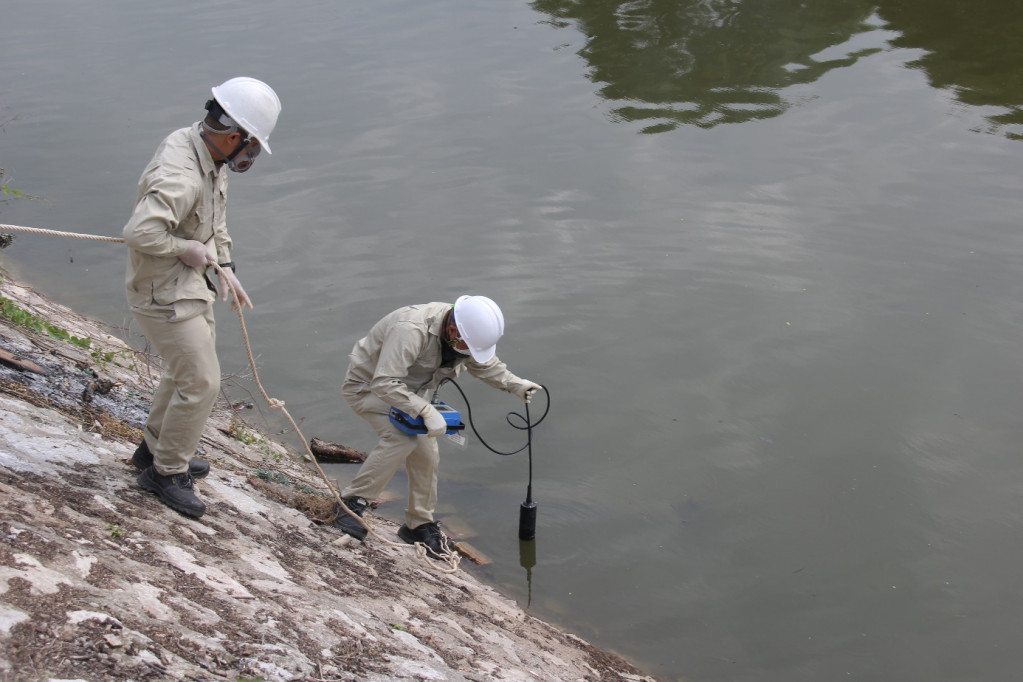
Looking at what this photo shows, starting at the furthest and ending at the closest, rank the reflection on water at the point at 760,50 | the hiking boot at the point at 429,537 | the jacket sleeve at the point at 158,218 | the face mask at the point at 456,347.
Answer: the reflection on water at the point at 760,50 → the hiking boot at the point at 429,537 → the face mask at the point at 456,347 → the jacket sleeve at the point at 158,218

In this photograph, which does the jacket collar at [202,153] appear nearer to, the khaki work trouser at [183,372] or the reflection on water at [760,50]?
the khaki work trouser at [183,372]

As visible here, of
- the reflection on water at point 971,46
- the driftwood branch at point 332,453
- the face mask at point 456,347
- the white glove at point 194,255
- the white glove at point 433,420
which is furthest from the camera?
the reflection on water at point 971,46

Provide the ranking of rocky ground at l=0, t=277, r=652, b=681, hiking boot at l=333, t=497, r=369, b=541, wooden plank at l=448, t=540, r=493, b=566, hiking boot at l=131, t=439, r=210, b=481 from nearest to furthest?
rocky ground at l=0, t=277, r=652, b=681 < hiking boot at l=131, t=439, r=210, b=481 < hiking boot at l=333, t=497, r=369, b=541 < wooden plank at l=448, t=540, r=493, b=566

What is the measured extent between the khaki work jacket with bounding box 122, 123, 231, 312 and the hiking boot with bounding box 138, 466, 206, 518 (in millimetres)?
921

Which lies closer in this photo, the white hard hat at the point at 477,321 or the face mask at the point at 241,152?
the face mask at the point at 241,152

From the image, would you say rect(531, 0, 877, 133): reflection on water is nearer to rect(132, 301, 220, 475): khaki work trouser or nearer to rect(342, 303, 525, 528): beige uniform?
rect(342, 303, 525, 528): beige uniform

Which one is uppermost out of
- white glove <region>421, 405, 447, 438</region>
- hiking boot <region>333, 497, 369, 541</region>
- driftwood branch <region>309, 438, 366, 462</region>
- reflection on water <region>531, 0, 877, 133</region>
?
reflection on water <region>531, 0, 877, 133</region>

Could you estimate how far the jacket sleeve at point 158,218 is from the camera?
4.09 metres

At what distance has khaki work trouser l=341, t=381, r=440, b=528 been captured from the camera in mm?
5578

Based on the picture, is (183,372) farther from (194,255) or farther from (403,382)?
(403,382)

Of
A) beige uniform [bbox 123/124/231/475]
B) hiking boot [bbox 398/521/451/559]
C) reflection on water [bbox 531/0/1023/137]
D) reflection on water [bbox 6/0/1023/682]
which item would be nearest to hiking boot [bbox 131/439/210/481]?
beige uniform [bbox 123/124/231/475]

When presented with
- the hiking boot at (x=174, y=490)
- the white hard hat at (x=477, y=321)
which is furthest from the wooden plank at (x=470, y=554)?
the hiking boot at (x=174, y=490)

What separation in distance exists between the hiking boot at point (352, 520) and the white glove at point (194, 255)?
2.11 metres

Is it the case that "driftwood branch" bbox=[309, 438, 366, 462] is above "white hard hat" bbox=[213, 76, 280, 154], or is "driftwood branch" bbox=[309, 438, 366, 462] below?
below
